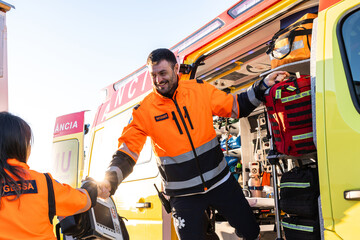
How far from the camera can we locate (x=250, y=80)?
409cm

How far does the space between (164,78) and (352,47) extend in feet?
3.89

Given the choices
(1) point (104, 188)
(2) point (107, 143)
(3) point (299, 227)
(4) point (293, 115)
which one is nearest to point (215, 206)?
(3) point (299, 227)

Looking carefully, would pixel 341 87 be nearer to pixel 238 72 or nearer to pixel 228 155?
pixel 238 72

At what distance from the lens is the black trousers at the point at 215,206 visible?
2.20 metres

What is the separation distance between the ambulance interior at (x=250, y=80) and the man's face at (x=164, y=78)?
526mm

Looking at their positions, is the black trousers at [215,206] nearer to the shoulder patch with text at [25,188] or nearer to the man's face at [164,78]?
the man's face at [164,78]

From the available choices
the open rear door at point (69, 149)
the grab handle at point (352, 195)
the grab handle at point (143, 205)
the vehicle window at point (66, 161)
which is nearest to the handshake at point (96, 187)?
the grab handle at point (143, 205)

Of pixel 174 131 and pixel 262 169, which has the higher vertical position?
pixel 174 131

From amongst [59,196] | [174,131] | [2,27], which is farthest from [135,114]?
[2,27]

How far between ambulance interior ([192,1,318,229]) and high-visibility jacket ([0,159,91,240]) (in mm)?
1434

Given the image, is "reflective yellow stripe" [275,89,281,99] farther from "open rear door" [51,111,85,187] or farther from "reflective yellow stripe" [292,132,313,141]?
"open rear door" [51,111,85,187]

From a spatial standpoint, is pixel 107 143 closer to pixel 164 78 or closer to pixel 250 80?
pixel 164 78

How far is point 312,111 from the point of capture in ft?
5.43

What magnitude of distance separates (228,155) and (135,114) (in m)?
2.98
